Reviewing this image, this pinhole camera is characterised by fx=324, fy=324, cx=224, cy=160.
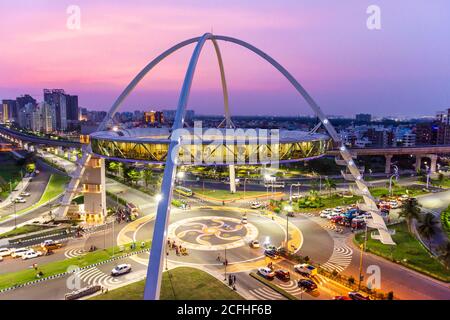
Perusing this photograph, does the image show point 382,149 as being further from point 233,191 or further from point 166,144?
point 166,144

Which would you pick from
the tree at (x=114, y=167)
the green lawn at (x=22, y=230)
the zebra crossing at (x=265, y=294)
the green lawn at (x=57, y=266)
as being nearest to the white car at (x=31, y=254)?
the green lawn at (x=57, y=266)

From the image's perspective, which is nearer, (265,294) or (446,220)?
(265,294)

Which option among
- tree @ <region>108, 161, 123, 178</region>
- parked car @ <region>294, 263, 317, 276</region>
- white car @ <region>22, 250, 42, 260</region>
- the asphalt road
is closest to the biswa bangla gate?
parked car @ <region>294, 263, 317, 276</region>

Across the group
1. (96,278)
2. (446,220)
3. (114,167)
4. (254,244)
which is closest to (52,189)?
(114,167)

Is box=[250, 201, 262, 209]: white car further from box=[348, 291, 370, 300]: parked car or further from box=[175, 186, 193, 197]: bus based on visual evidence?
box=[348, 291, 370, 300]: parked car

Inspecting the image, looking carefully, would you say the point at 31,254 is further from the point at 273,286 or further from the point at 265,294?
the point at 273,286
